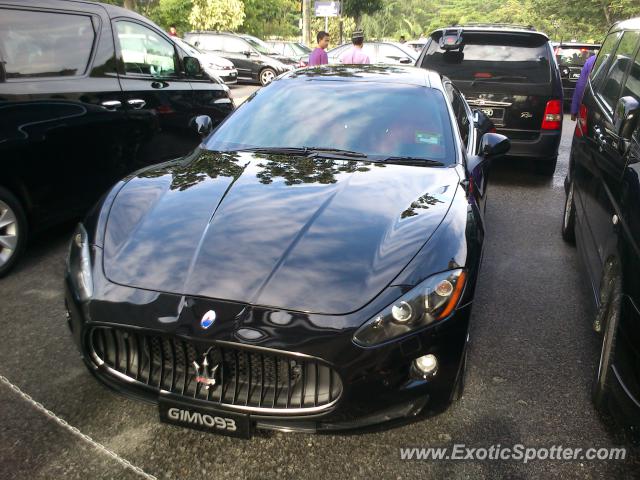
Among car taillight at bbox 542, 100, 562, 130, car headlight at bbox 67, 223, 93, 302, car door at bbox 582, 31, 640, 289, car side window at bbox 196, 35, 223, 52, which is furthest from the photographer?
car side window at bbox 196, 35, 223, 52

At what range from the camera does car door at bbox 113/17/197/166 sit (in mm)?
4718

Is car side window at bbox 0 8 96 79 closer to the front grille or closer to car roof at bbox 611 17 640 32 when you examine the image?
the front grille

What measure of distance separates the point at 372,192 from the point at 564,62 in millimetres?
13109

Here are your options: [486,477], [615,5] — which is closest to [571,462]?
[486,477]

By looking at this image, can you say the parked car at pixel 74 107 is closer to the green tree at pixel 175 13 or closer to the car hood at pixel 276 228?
the car hood at pixel 276 228

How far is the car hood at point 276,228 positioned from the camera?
6.99 feet

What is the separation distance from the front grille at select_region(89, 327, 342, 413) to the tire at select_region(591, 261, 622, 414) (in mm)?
1173

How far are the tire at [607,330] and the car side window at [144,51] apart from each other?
13.1 ft

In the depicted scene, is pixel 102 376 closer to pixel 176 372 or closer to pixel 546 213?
pixel 176 372

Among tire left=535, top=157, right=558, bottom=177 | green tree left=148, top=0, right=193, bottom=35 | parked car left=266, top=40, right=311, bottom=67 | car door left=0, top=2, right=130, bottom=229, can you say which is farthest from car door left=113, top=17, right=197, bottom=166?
green tree left=148, top=0, right=193, bottom=35

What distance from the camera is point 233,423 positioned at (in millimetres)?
2018

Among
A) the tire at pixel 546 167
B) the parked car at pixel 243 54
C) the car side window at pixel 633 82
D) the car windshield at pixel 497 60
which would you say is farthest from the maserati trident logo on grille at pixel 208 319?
the parked car at pixel 243 54

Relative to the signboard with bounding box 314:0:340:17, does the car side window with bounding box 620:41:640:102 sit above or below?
above

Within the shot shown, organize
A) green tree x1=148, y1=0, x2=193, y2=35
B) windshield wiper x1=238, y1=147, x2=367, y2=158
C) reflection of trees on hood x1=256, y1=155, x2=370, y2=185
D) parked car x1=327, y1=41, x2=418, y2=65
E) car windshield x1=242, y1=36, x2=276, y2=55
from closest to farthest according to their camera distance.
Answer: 1. reflection of trees on hood x1=256, y1=155, x2=370, y2=185
2. windshield wiper x1=238, y1=147, x2=367, y2=158
3. parked car x1=327, y1=41, x2=418, y2=65
4. car windshield x1=242, y1=36, x2=276, y2=55
5. green tree x1=148, y1=0, x2=193, y2=35
